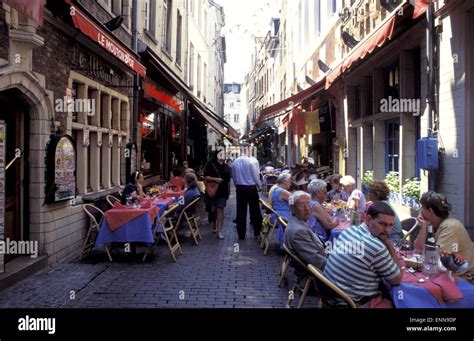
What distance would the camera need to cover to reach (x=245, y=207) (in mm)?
9023

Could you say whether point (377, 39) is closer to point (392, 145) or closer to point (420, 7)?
point (420, 7)

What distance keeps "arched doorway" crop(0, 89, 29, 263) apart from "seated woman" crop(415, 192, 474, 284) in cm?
507

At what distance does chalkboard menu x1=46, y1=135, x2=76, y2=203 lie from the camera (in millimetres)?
6547

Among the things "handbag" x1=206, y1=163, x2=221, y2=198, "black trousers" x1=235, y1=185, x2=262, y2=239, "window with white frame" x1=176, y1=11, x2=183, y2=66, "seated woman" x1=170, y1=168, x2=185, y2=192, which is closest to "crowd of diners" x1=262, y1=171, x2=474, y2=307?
"black trousers" x1=235, y1=185, x2=262, y2=239

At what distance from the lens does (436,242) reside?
4.12 meters

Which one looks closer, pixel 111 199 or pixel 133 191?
pixel 133 191

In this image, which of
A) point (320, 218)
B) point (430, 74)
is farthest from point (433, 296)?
point (430, 74)

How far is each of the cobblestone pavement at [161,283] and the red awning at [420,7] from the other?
4.15 m

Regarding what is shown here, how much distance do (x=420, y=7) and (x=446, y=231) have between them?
3.78m

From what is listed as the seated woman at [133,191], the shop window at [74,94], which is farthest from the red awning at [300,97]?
the shop window at [74,94]

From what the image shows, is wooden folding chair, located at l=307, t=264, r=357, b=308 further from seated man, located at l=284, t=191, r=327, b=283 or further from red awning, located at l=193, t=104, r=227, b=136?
red awning, located at l=193, t=104, r=227, b=136

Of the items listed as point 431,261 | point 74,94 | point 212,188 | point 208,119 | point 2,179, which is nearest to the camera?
point 431,261

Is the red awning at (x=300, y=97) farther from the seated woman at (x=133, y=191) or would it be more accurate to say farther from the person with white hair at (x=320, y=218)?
the person with white hair at (x=320, y=218)

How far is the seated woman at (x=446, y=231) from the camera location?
3.99 metres
